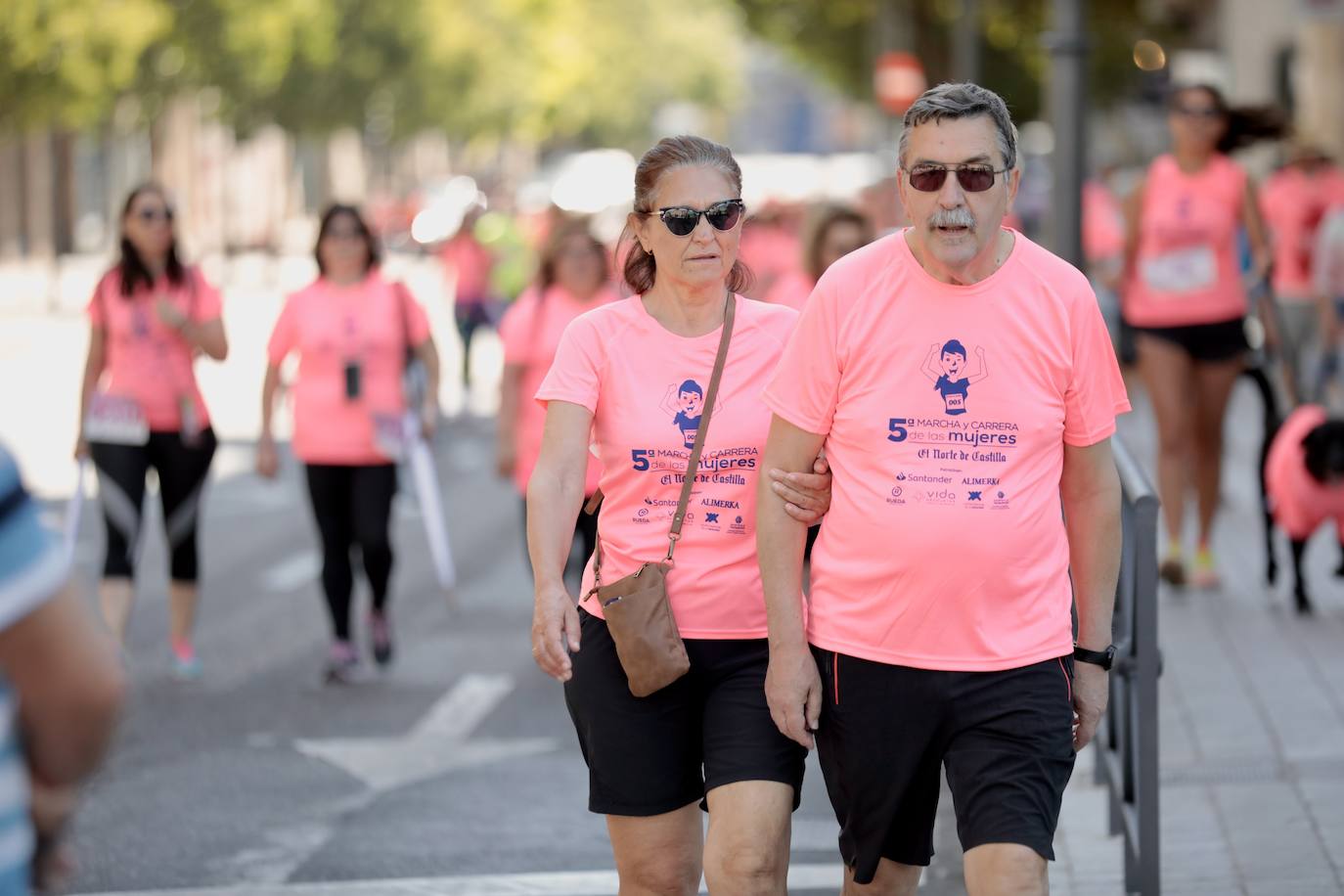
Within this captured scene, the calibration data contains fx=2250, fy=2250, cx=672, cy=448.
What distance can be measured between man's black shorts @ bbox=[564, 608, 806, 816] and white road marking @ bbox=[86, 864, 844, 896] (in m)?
1.55

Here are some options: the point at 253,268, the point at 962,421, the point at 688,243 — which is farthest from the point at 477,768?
the point at 253,268

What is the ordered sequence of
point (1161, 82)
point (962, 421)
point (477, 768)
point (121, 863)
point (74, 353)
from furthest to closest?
1. point (74, 353)
2. point (1161, 82)
3. point (477, 768)
4. point (121, 863)
5. point (962, 421)

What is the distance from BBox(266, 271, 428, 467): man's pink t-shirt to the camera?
8.73 m

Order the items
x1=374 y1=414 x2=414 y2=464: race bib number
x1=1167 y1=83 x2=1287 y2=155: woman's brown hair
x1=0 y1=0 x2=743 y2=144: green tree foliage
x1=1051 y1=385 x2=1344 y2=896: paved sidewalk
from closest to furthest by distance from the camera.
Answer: x1=1051 y1=385 x2=1344 y2=896: paved sidewalk → x1=374 y1=414 x2=414 y2=464: race bib number → x1=1167 y1=83 x2=1287 y2=155: woman's brown hair → x1=0 y1=0 x2=743 y2=144: green tree foliage

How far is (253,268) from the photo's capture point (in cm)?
4741

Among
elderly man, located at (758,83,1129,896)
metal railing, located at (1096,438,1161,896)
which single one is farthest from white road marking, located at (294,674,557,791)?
elderly man, located at (758,83,1129,896)

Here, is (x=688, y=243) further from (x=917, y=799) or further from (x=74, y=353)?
(x=74, y=353)

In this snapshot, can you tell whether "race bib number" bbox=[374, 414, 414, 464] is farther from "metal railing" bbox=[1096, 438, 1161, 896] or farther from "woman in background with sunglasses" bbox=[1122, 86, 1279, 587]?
"metal railing" bbox=[1096, 438, 1161, 896]

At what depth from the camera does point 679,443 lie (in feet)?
13.8

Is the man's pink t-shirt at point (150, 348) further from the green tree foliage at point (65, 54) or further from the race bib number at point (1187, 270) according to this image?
the green tree foliage at point (65, 54)

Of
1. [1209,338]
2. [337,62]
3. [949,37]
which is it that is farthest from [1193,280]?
[337,62]

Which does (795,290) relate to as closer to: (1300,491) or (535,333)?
(535,333)

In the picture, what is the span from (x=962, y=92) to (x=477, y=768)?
4.00 metres

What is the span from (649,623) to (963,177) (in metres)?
0.97
